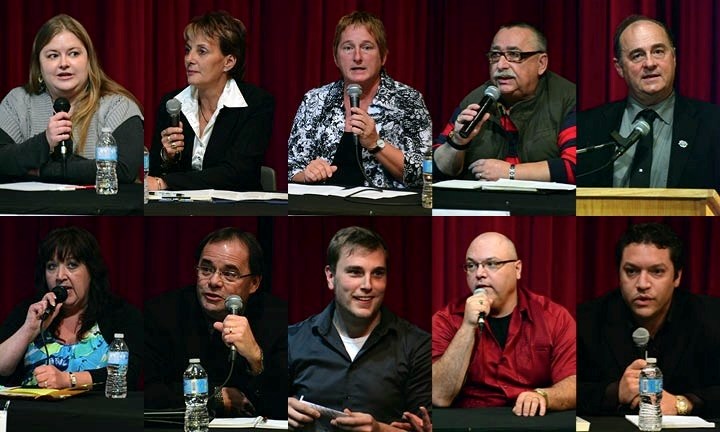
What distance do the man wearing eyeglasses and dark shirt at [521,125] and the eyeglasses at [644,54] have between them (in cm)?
31

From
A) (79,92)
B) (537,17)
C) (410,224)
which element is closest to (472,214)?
(410,224)

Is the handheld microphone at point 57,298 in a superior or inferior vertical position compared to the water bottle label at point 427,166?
inferior

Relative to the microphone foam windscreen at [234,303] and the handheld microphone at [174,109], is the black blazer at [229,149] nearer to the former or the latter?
the handheld microphone at [174,109]

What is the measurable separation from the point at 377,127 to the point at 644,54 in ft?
4.06

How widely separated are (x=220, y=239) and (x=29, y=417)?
1.15 metres

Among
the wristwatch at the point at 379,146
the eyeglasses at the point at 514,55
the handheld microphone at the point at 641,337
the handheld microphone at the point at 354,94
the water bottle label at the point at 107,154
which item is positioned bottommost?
the handheld microphone at the point at 641,337

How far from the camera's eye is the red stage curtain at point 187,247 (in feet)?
21.3

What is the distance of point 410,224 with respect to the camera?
6.48 metres

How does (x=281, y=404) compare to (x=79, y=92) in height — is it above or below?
below

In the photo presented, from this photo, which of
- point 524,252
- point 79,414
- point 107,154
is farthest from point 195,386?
point 524,252

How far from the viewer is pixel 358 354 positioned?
641cm

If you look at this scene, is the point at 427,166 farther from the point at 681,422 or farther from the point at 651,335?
the point at 681,422

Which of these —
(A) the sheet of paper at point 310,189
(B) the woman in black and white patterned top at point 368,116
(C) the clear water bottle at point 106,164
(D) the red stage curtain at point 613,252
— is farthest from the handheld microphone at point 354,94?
(D) the red stage curtain at point 613,252

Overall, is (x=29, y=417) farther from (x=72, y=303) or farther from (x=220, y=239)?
(x=220, y=239)
